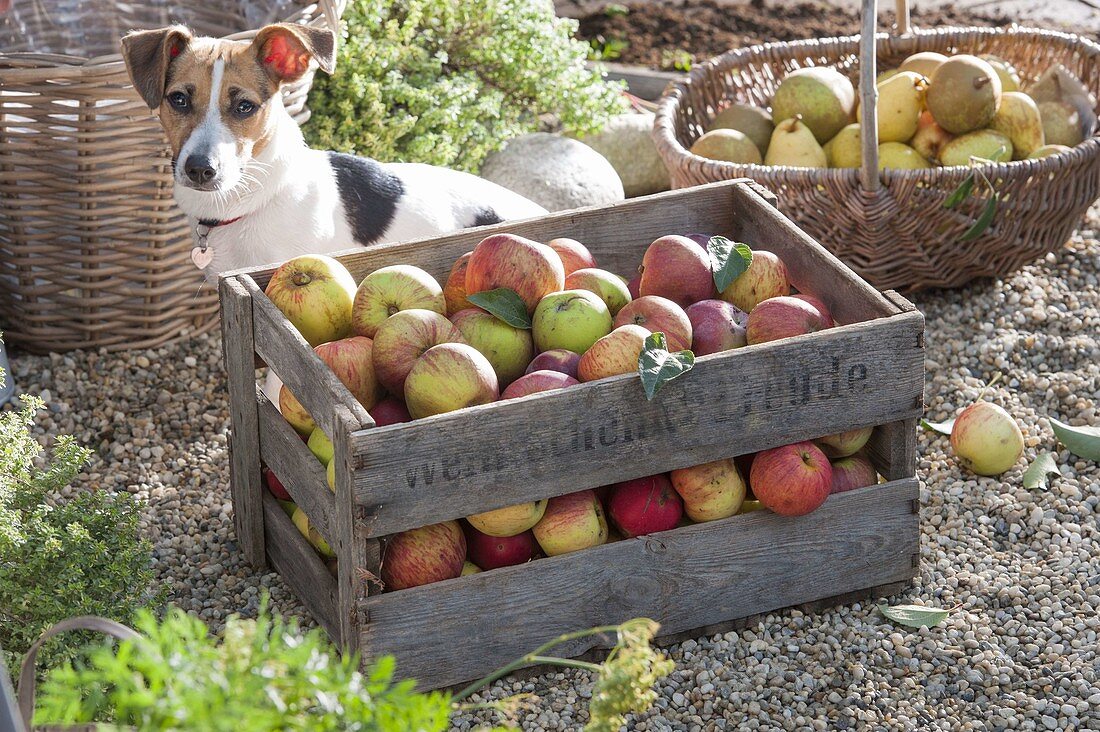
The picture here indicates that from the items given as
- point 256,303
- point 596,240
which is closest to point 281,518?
point 256,303

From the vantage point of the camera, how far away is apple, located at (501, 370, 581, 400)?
247 centimetres

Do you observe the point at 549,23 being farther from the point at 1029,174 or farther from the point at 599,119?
the point at 1029,174

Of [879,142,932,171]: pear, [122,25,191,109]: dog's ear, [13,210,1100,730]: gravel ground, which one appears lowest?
[13,210,1100,730]: gravel ground

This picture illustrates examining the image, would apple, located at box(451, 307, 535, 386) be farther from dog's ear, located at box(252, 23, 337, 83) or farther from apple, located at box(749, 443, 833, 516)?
dog's ear, located at box(252, 23, 337, 83)

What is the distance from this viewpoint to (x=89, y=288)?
401 centimetres

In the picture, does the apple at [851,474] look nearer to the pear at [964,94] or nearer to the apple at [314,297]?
the apple at [314,297]

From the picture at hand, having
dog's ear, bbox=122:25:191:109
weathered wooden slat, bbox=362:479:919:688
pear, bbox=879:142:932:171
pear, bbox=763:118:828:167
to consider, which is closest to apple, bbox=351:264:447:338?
weathered wooden slat, bbox=362:479:919:688

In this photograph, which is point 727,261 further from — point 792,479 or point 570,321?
point 792,479

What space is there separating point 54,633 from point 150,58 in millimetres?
2010

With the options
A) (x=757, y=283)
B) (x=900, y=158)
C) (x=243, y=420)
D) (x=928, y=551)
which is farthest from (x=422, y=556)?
(x=900, y=158)

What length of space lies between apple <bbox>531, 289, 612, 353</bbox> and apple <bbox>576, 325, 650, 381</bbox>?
92mm

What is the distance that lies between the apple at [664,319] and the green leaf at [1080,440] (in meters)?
1.42

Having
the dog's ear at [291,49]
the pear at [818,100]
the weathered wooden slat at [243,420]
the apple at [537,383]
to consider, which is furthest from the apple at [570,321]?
the pear at [818,100]

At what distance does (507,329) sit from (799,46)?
9.01 ft
